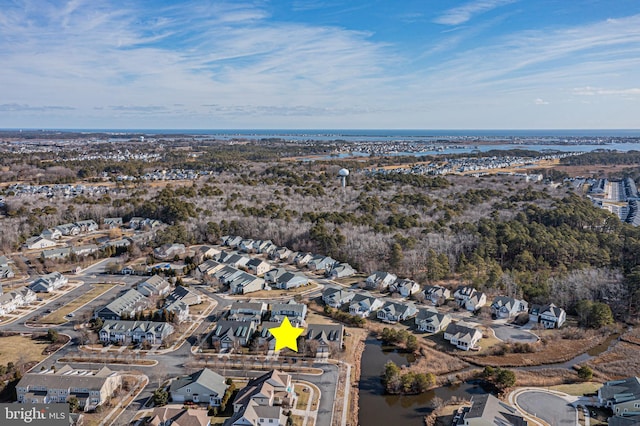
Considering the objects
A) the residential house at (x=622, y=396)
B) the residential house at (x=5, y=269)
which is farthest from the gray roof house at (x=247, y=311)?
the residential house at (x=5, y=269)

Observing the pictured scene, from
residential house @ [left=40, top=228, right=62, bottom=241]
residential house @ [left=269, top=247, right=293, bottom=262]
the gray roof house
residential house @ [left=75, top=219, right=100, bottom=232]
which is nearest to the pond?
the gray roof house

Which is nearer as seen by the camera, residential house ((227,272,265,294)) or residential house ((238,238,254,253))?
residential house ((227,272,265,294))

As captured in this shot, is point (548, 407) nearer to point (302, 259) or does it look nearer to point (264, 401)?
point (264, 401)

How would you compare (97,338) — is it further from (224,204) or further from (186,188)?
(186,188)

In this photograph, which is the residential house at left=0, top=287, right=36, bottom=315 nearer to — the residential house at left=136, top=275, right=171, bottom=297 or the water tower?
the residential house at left=136, top=275, right=171, bottom=297

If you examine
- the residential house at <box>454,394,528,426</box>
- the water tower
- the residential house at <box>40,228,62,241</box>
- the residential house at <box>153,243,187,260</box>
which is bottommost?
the residential house at <box>454,394,528,426</box>

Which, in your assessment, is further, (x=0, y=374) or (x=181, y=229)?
(x=181, y=229)

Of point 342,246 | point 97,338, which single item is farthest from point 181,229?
point 97,338
